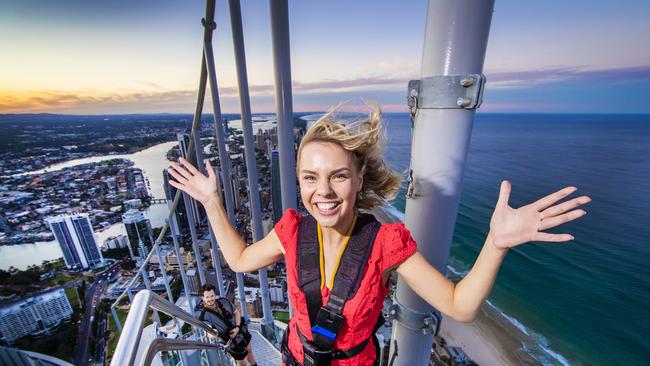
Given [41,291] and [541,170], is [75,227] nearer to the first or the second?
[41,291]

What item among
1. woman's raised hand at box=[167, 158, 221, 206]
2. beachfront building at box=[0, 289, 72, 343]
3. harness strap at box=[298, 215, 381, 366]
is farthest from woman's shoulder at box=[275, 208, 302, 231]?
beachfront building at box=[0, 289, 72, 343]

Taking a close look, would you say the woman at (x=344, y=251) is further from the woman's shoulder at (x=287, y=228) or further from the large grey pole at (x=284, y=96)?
the large grey pole at (x=284, y=96)

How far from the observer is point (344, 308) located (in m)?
1.01

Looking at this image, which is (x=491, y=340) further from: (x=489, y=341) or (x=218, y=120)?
(x=218, y=120)

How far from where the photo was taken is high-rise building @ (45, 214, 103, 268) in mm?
9922

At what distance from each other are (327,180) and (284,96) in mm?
1054

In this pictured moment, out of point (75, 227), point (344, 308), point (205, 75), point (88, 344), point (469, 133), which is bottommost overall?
point (88, 344)

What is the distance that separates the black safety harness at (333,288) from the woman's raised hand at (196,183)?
0.58 metres

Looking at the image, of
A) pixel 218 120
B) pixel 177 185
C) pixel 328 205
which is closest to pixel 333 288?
pixel 328 205

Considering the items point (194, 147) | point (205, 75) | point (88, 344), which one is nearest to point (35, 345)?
point (88, 344)

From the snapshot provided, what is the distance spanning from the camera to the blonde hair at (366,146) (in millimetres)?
1016

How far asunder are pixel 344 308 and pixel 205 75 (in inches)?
80.3

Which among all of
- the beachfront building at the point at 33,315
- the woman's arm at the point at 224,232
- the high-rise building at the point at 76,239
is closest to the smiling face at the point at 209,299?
the woman's arm at the point at 224,232

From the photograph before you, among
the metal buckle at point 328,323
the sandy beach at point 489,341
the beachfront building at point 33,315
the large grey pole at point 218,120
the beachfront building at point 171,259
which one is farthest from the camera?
→ the beachfront building at point 171,259
